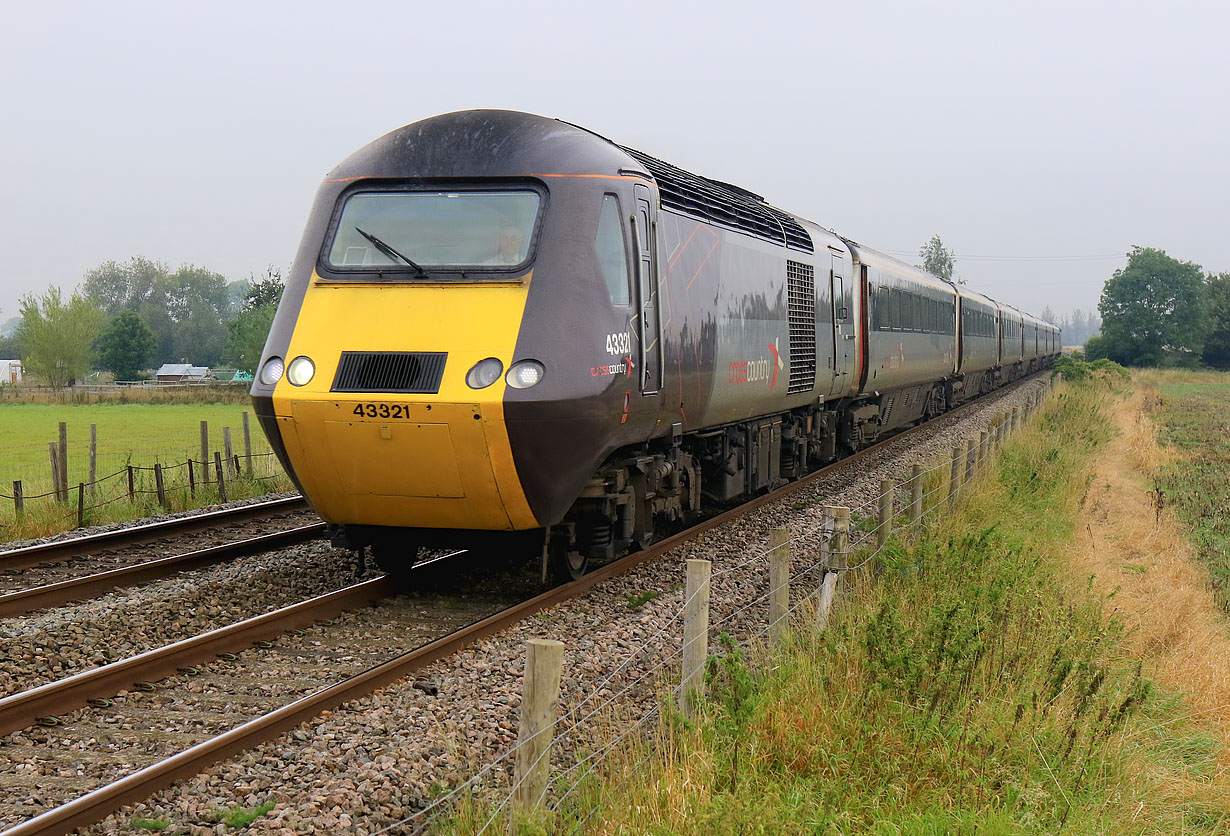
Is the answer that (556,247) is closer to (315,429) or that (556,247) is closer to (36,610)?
(315,429)

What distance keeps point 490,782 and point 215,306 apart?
142642 millimetres

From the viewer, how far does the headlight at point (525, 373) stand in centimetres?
699

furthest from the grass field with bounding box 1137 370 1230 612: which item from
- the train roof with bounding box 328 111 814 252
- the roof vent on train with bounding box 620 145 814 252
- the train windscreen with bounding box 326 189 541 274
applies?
the train windscreen with bounding box 326 189 541 274

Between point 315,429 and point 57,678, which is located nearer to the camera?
point 57,678

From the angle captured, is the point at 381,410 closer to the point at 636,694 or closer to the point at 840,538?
the point at 636,694

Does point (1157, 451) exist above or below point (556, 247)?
below

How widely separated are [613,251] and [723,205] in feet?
10.9

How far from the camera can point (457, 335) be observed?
716 cm

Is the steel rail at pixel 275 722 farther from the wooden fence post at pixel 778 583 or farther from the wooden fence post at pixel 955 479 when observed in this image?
the wooden fence post at pixel 955 479

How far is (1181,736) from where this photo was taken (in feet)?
19.8

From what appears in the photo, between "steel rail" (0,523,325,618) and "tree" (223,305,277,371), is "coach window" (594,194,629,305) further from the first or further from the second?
"tree" (223,305,277,371)

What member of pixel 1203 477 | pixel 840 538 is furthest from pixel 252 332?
pixel 840 538

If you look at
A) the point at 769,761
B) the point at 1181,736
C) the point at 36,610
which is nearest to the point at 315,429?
the point at 36,610

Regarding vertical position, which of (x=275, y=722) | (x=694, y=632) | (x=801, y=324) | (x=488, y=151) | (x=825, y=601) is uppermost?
(x=488, y=151)
